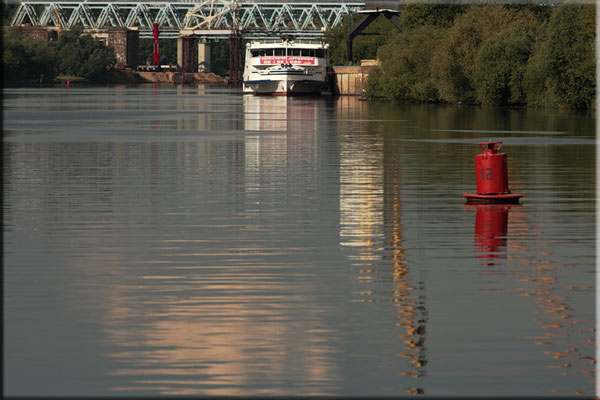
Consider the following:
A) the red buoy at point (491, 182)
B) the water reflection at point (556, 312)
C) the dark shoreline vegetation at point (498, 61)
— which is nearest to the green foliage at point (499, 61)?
the dark shoreline vegetation at point (498, 61)

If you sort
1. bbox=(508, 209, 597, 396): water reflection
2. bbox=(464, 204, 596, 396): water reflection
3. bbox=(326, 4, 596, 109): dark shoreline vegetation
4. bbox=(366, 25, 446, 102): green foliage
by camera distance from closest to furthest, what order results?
bbox=(508, 209, 597, 396): water reflection → bbox=(464, 204, 596, 396): water reflection → bbox=(326, 4, 596, 109): dark shoreline vegetation → bbox=(366, 25, 446, 102): green foliage

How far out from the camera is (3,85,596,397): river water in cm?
1084

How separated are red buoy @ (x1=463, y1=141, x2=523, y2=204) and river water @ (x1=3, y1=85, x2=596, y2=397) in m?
0.40

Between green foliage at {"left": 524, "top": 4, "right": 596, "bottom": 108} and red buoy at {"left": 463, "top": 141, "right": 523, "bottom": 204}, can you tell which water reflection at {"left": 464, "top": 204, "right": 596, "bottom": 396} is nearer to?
red buoy at {"left": 463, "top": 141, "right": 523, "bottom": 204}

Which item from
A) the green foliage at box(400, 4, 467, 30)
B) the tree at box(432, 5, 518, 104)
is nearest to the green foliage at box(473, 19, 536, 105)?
the tree at box(432, 5, 518, 104)

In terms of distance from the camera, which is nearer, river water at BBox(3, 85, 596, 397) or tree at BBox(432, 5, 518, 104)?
river water at BBox(3, 85, 596, 397)

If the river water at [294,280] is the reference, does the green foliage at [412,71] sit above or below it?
above

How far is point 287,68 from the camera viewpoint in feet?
427

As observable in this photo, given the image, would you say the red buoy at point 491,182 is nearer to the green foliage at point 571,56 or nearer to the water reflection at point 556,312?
the water reflection at point 556,312

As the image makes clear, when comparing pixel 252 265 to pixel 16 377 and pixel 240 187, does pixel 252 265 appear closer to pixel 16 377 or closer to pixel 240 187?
pixel 16 377

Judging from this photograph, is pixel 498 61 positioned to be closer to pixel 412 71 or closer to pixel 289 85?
pixel 412 71

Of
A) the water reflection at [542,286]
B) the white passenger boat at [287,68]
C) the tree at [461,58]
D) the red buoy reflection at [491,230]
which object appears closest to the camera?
the water reflection at [542,286]

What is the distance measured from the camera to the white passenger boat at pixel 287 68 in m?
130

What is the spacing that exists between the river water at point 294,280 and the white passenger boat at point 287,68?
9612 centimetres
